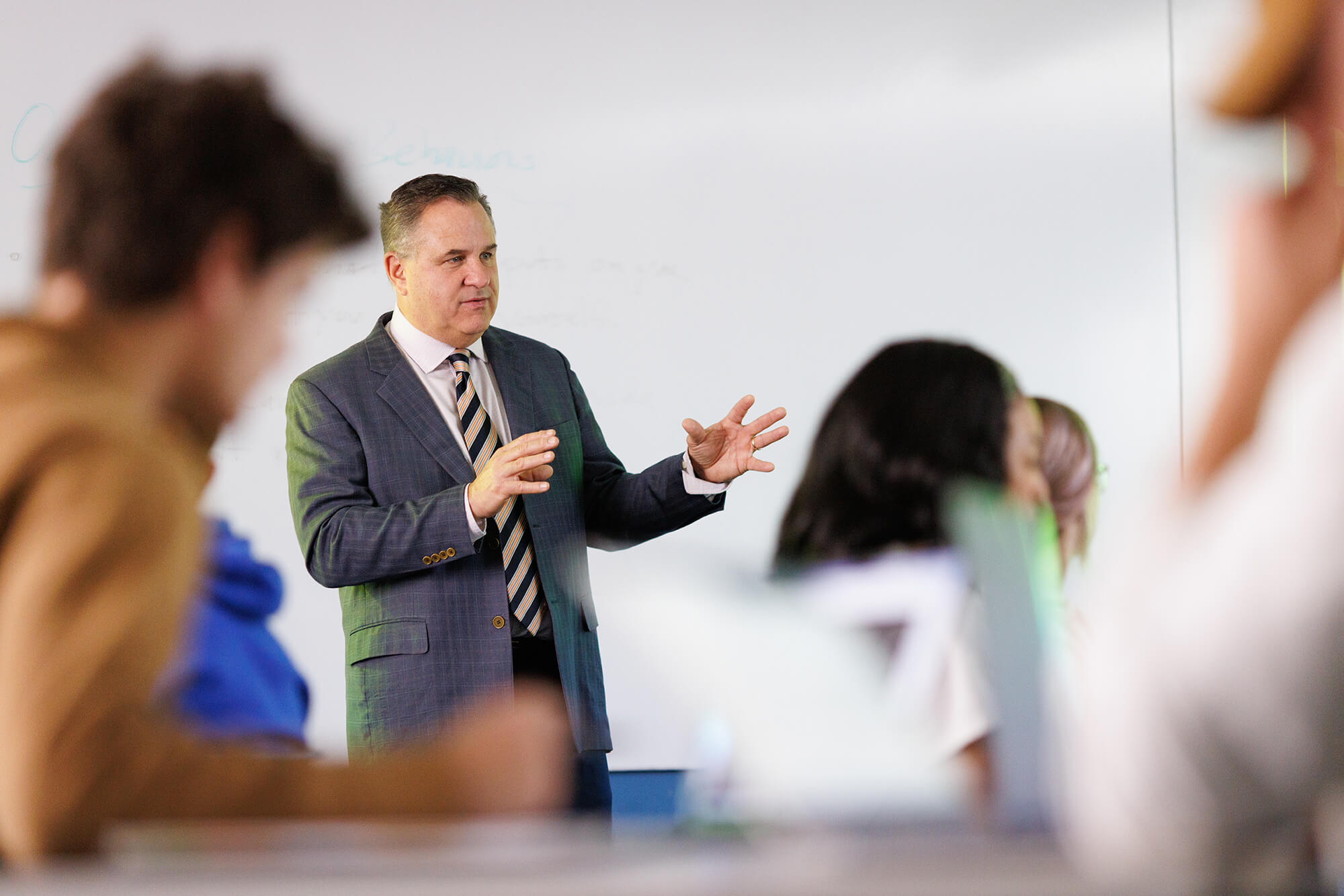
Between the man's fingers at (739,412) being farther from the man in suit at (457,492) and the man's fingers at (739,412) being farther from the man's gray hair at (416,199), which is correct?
the man's gray hair at (416,199)

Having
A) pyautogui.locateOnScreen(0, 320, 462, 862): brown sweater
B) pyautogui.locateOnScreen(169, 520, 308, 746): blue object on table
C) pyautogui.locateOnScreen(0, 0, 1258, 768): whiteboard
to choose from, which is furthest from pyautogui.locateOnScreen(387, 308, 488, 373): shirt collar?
pyautogui.locateOnScreen(0, 320, 462, 862): brown sweater

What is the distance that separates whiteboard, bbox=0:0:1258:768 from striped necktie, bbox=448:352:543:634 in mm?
807

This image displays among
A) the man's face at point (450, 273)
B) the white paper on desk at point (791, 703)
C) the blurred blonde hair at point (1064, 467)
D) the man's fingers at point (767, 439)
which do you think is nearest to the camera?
the white paper on desk at point (791, 703)

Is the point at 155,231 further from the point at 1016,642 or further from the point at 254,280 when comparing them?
the point at 1016,642

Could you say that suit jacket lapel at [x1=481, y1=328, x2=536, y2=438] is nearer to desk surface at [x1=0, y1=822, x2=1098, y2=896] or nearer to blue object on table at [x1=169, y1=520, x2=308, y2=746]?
blue object on table at [x1=169, y1=520, x2=308, y2=746]

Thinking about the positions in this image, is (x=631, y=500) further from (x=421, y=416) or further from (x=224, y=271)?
(x=224, y=271)

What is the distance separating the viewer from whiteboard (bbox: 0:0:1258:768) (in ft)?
7.70

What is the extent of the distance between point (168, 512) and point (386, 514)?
1000 mm

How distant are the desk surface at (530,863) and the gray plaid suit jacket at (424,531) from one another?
3.08 ft

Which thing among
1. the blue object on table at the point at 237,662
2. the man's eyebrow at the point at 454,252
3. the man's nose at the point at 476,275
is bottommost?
the blue object on table at the point at 237,662

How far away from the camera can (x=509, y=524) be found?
1513 millimetres

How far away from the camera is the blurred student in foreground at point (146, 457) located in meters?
0.40

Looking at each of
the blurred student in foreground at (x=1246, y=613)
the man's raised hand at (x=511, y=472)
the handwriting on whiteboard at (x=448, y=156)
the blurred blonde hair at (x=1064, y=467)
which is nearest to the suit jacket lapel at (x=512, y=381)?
the man's raised hand at (x=511, y=472)

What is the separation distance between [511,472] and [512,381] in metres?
0.35
